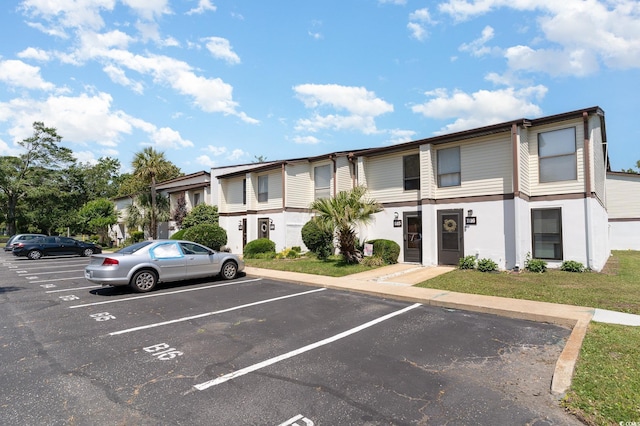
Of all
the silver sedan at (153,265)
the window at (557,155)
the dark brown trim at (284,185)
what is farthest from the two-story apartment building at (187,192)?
the window at (557,155)

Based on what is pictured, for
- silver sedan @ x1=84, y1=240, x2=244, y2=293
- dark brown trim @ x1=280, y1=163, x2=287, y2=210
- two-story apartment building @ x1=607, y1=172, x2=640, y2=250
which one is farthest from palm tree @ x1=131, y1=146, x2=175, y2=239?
two-story apartment building @ x1=607, y1=172, x2=640, y2=250

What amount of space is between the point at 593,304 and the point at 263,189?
1795 cm

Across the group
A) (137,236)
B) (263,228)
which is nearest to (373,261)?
(263,228)

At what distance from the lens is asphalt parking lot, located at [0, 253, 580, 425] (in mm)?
3473

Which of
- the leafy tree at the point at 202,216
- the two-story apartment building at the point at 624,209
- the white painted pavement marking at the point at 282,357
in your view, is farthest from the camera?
the leafy tree at the point at 202,216

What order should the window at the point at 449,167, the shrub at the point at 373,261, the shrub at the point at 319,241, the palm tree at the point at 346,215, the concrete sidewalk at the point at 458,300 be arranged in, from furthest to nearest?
the shrub at the point at 319,241
the window at the point at 449,167
the shrub at the point at 373,261
the palm tree at the point at 346,215
the concrete sidewalk at the point at 458,300

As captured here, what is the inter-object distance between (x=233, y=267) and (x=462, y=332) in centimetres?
843

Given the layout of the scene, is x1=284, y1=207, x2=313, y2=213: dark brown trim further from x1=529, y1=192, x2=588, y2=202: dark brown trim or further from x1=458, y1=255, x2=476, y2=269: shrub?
x1=529, y1=192, x2=588, y2=202: dark brown trim

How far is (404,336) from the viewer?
595cm

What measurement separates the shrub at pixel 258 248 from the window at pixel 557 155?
45.2 ft

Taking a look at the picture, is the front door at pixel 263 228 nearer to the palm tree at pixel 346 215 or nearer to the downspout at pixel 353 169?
the downspout at pixel 353 169

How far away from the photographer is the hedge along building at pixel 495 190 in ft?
41.8

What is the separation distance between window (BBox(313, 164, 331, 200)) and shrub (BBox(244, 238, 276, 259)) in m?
4.08

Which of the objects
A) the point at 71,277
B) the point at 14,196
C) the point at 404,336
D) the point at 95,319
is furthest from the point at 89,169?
the point at 404,336
